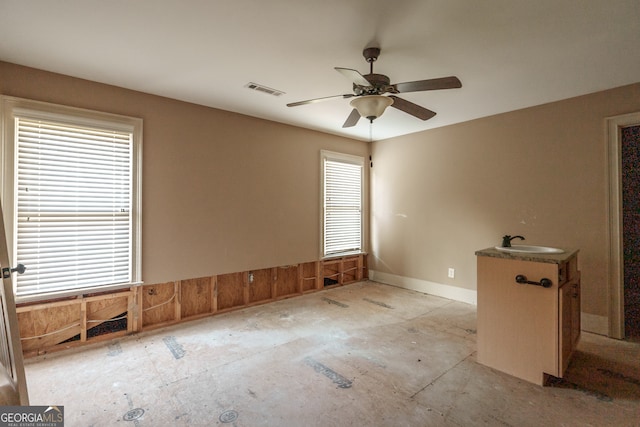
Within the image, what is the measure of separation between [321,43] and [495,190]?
2.96 m

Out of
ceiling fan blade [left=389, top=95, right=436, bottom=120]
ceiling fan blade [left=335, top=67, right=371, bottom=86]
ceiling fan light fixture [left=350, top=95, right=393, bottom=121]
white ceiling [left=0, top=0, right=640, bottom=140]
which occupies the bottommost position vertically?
ceiling fan light fixture [left=350, top=95, right=393, bottom=121]

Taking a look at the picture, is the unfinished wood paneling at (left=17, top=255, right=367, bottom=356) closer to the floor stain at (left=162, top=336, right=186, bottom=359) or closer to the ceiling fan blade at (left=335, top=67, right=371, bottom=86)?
the floor stain at (left=162, top=336, right=186, bottom=359)

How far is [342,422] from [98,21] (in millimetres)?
3027

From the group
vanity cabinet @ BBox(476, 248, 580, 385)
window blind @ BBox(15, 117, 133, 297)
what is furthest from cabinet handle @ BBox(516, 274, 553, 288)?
window blind @ BBox(15, 117, 133, 297)

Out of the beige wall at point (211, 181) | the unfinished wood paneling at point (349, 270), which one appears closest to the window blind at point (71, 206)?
the beige wall at point (211, 181)

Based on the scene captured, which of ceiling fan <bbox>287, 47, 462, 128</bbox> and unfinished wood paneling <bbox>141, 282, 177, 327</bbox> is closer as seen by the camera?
ceiling fan <bbox>287, 47, 462, 128</bbox>

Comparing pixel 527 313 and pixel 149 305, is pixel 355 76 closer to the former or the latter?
pixel 527 313

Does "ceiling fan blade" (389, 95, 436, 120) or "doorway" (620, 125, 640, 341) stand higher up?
"ceiling fan blade" (389, 95, 436, 120)

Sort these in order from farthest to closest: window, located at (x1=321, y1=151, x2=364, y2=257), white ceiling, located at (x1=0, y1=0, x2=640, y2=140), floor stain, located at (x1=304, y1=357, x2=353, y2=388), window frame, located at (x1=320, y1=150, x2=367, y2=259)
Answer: window, located at (x1=321, y1=151, x2=364, y2=257) < window frame, located at (x1=320, y1=150, x2=367, y2=259) < floor stain, located at (x1=304, y1=357, x2=353, y2=388) < white ceiling, located at (x1=0, y1=0, x2=640, y2=140)

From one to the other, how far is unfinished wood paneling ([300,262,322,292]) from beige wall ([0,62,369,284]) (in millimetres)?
155

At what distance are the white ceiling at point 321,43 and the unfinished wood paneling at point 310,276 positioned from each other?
8.35 ft

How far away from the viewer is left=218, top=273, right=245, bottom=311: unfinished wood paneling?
12.2ft

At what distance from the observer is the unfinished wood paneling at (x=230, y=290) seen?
372 centimetres

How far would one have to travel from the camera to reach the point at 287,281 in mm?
4375
